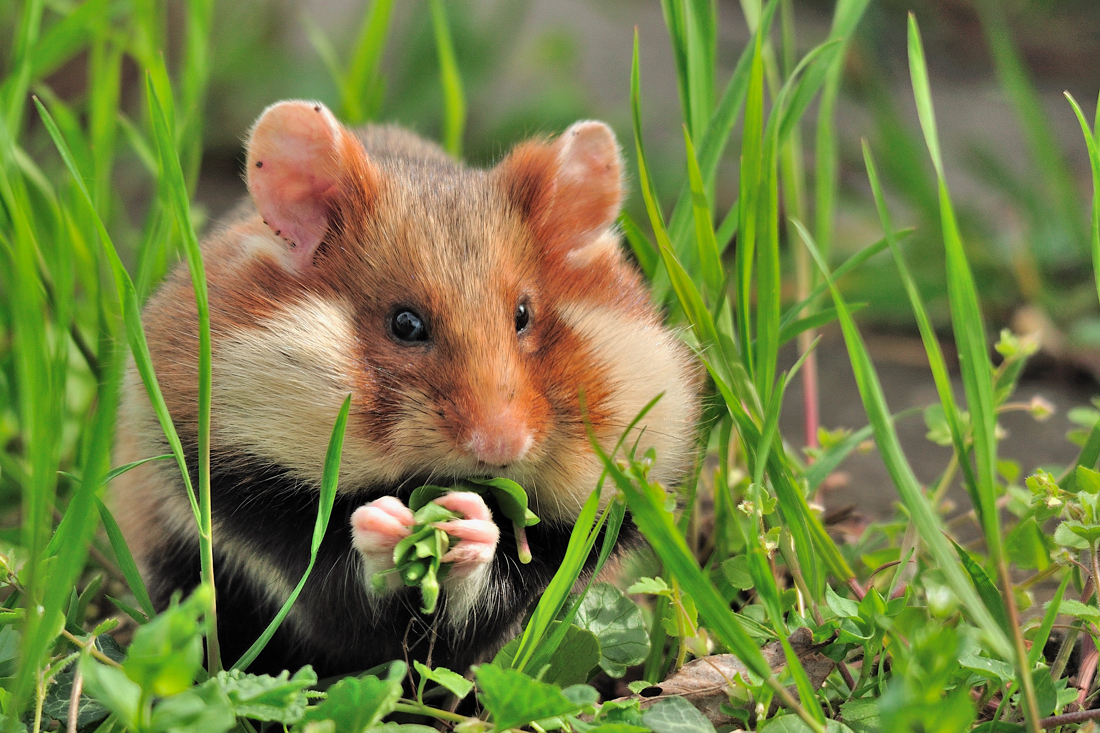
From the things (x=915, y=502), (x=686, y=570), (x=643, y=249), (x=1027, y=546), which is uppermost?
(x=643, y=249)

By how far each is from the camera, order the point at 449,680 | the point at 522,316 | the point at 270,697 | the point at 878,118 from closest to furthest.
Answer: the point at 270,697 → the point at 449,680 → the point at 522,316 → the point at 878,118

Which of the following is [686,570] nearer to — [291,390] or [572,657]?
[572,657]

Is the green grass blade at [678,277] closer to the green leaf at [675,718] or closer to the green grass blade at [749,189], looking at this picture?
the green grass blade at [749,189]

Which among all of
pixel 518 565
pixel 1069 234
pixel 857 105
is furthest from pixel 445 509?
pixel 857 105

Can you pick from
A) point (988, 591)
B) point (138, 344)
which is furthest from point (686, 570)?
point (138, 344)

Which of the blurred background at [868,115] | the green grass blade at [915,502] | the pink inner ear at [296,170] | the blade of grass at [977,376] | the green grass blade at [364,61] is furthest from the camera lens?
the blurred background at [868,115]

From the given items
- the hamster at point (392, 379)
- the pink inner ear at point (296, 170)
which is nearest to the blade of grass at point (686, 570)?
the hamster at point (392, 379)

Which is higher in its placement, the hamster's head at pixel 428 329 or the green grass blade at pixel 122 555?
the hamster's head at pixel 428 329
